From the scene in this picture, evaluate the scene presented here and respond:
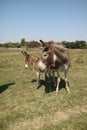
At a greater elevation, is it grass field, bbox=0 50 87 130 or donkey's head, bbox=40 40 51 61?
donkey's head, bbox=40 40 51 61

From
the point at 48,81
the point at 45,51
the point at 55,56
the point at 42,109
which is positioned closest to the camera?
the point at 42,109

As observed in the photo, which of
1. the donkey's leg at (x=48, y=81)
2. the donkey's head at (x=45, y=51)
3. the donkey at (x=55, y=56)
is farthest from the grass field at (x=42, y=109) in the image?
the donkey's head at (x=45, y=51)

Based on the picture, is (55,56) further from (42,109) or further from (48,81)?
(48,81)

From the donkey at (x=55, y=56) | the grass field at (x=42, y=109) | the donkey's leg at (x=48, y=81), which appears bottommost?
the grass field at (x=42, y=109)

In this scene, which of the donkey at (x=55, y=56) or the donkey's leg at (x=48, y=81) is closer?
the donkey at (x=55, y=56)

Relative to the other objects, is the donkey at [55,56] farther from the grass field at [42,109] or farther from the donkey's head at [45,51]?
the grass field at [42,109]

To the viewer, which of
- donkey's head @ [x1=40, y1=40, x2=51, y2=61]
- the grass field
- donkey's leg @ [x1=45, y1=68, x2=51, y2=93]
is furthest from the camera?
donkey's leg @ [x1=45, y1=68, x2=51, y2=93]

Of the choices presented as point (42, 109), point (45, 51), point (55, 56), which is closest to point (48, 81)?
point (55, 56)

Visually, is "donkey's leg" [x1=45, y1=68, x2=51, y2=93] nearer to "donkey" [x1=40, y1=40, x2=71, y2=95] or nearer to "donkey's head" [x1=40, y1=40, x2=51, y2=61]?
"donkey" [x1=40, y1=40, x2=71, y2=95]

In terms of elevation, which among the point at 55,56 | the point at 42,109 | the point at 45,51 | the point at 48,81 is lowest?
the point at 42,109

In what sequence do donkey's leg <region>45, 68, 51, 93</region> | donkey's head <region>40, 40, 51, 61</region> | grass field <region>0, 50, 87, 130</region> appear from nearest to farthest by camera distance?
grass field <region>0, 50, 87, 130</region>, donkey's head <region>40, 40, 51, 61</region>, donkey's leg <region>45, 68, 51, 93</region>

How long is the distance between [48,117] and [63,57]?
2767 mm

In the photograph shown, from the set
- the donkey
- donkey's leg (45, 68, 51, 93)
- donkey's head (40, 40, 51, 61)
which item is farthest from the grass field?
donkey's head (40, 40, 51, 61)

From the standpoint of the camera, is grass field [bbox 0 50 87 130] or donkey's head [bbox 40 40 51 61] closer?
grass field [bbox 0 50 87 130]
